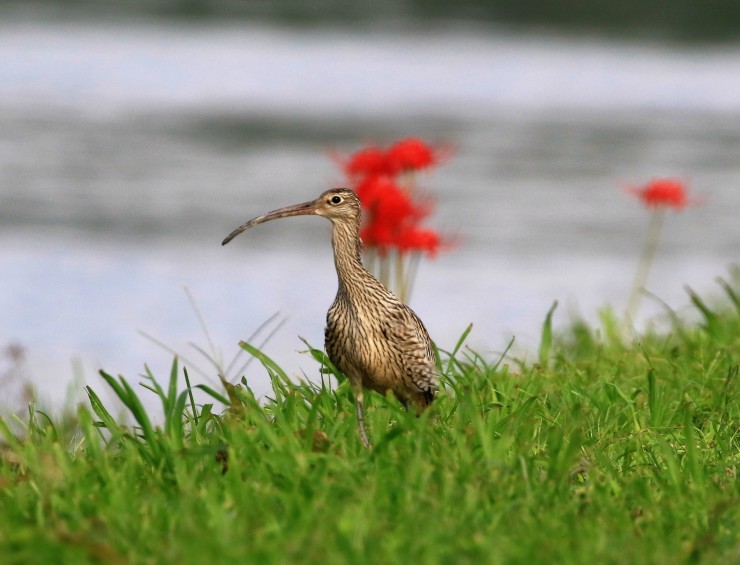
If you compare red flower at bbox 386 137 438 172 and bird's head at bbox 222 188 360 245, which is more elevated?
red flower at bbox 386 137 438 172

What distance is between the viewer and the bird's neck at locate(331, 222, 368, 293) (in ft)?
17.8

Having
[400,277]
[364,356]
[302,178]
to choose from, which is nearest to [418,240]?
[400,277]

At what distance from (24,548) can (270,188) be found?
17.9 meters

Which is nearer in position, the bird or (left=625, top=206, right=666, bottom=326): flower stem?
the bird

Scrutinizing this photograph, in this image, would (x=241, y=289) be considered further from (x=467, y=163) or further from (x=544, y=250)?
(x=467, y=163)

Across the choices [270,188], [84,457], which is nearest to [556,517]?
[84,457]

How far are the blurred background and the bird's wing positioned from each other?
0.77 m

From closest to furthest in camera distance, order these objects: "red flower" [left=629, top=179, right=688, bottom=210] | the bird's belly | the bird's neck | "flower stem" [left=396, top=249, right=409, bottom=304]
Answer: the bird's belly
the bird's neck
"flower stem" [left=396, top=249, right=409, bottom=304]
"red flower" [left=629, top=179, right=688, bottom=210]

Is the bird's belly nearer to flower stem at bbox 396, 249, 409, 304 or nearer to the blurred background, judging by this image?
the blurred background

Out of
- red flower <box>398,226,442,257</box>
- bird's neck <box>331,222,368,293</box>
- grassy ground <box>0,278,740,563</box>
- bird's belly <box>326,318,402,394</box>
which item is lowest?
grassy ground <box>0,278,740,563</box>

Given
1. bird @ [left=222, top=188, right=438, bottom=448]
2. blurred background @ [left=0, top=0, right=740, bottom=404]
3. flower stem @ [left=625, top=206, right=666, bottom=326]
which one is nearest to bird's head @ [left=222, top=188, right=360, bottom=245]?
bird @ [left=222, top=188, right=438, bottom=448]

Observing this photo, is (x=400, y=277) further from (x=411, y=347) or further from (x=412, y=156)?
(x=411, y=347)

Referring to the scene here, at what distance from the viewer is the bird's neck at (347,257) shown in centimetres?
541

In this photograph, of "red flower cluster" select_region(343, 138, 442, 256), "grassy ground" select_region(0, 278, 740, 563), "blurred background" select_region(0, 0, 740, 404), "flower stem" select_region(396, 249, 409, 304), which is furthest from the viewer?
"blurred background" select_region(0, 0, 740, 404)
